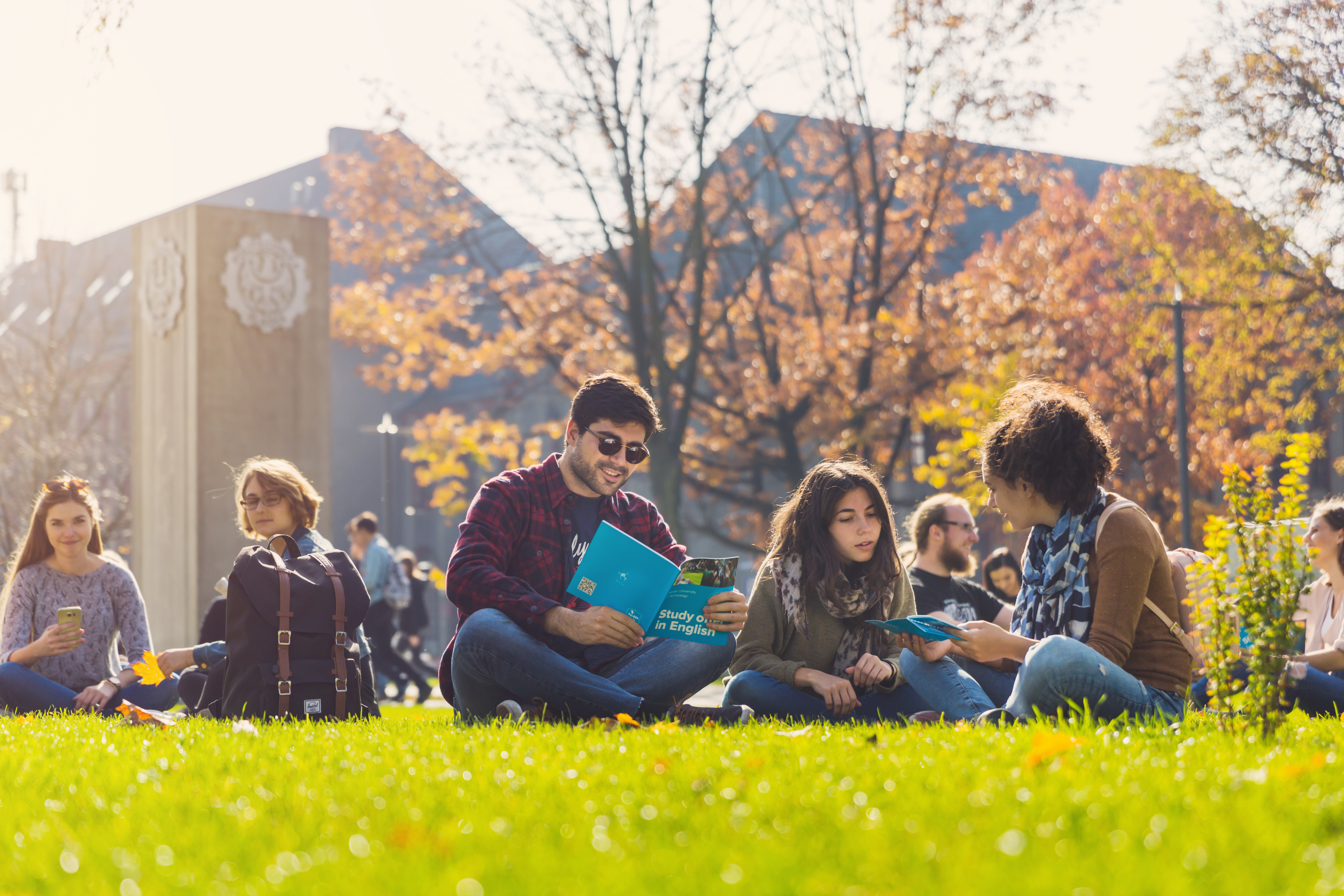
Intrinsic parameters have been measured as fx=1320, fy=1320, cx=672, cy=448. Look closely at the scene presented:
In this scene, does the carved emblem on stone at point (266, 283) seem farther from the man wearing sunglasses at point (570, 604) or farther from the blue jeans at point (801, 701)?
the blue jeans at point (801, 701)

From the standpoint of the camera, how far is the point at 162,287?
1533cm

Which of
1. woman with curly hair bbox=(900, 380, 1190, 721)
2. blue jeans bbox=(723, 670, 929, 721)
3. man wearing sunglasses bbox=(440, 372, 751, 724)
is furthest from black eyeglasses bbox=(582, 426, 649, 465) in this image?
woman with curly hair bbox=(900, 380, 1190, 721)

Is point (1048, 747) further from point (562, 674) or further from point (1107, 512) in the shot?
point (562, 674)

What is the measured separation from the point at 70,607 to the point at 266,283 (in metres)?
8.10

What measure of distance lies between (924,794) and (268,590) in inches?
148

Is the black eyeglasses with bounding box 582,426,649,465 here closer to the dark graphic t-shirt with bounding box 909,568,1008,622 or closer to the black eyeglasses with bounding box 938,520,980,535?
the dark graphic t-shirt with bounding box 909,568,1008,622

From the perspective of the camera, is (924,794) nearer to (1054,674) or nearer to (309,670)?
(1054,674)

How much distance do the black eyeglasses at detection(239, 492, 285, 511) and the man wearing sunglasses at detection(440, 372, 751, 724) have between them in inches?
49.5

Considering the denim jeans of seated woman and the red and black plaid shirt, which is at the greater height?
the red and black plaid shirt

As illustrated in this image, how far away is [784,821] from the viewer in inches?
108

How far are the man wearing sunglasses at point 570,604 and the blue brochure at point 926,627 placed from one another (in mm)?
841

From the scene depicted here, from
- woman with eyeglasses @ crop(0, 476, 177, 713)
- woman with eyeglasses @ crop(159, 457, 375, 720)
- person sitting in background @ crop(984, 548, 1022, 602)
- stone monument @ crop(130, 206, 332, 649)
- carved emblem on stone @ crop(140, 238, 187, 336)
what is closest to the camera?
woman with eyeglasses @ crop(159, 457, 375, 720)

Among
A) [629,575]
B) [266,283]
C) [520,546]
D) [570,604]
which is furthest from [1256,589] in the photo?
[266,283]

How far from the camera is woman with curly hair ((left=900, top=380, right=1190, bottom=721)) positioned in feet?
15.3
